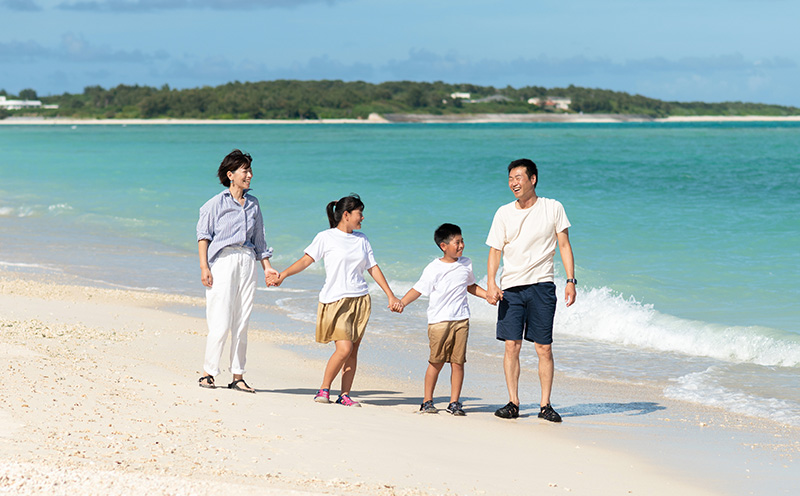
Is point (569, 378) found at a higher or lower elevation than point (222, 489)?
lower

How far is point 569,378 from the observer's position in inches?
299

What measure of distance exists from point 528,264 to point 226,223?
82.2 inches

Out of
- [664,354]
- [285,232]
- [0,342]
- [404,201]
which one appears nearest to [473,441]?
[0,342]

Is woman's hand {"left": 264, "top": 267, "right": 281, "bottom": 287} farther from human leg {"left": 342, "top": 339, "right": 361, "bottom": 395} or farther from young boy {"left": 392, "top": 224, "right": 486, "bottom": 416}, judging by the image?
young boy {"left": 392, "top": 224, "right": 486, "bottom": 416}

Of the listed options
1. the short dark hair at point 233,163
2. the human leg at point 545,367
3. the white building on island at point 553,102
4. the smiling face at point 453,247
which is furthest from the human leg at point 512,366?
the white building on island at point 553,102

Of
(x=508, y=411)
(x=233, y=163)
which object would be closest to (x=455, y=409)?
(x=508, y=411)

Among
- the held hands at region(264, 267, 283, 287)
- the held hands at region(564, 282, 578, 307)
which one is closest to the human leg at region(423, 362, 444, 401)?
the held hands at region(564, 282, 578, 307)

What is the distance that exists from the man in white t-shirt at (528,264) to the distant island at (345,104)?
6177 inches

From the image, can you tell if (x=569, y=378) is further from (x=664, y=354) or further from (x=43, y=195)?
(x=43, y=195)

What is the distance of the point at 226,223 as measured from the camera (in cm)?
586

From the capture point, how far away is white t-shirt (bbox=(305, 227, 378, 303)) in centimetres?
583

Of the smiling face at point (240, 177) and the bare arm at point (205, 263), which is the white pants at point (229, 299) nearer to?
the bare arm at point (205, 263)

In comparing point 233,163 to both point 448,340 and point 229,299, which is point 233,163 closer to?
point 229,299

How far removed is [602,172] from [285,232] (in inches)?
941
